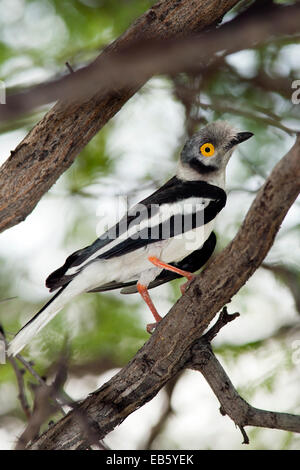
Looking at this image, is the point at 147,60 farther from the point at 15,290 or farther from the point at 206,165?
the point at 15,290

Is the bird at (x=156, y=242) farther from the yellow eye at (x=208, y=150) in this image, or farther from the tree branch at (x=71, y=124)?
the tree branch at (x=71, y=124)

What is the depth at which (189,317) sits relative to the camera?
3.64m

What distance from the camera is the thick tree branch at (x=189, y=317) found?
3082 mm

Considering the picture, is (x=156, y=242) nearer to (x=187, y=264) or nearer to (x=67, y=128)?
(x=187, y=264)

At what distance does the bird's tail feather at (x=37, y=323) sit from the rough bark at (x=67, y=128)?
2.26ft

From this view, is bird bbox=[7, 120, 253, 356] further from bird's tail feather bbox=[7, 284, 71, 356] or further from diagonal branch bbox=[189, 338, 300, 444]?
diagonal branch bbox=[189, 338, 300, 444]

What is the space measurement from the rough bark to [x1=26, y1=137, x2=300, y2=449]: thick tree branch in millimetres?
1347

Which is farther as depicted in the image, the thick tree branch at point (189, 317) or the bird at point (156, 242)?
the bird at point (156, 242)

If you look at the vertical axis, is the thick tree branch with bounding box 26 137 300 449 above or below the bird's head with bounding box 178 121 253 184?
below

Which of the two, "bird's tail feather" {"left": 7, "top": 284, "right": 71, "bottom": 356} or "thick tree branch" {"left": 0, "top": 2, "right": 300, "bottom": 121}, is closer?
"thick tree branch" {"left": 0, "top": 2, "right": 300, "bottom": 121}

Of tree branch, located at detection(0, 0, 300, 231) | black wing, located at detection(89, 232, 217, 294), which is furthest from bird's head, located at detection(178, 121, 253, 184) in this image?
tree branch, located at detection(0, 0, 300, 231)

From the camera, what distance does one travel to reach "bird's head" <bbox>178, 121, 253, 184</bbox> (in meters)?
4.78

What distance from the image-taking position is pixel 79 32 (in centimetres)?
588

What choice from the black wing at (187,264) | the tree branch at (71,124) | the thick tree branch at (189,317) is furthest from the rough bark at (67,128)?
the thick tree branch at (189,317)
